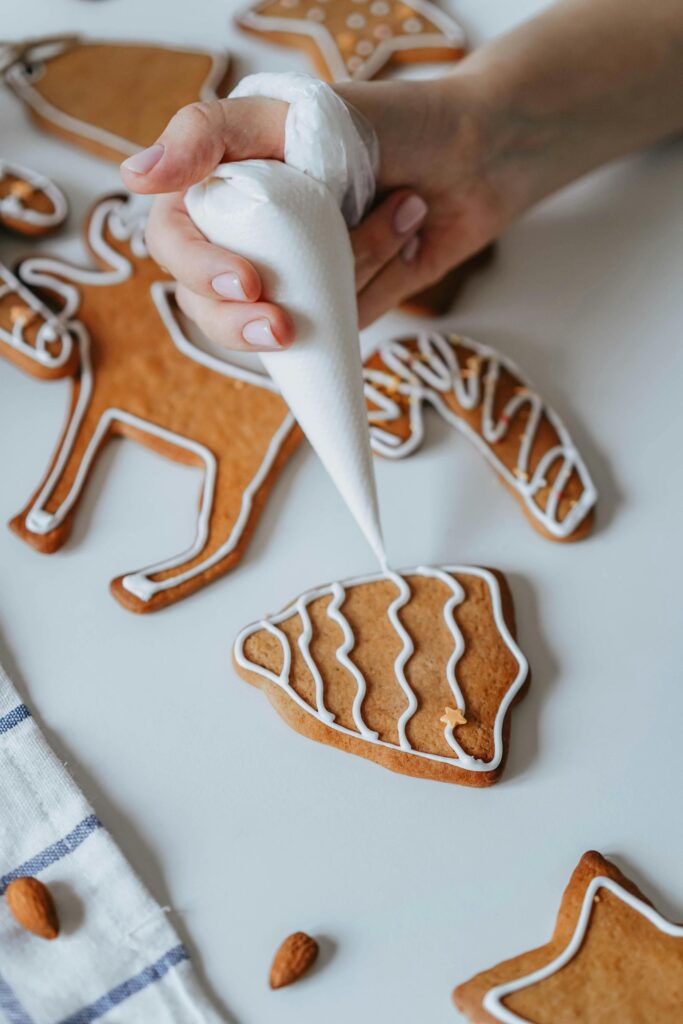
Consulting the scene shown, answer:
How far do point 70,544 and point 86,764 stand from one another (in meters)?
0.21

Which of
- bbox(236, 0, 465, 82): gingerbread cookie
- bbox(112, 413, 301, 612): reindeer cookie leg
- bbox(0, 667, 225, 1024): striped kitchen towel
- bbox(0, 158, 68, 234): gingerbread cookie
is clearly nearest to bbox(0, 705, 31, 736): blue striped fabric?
bbox(0, 667, 225, 1024): striped kitchen towel

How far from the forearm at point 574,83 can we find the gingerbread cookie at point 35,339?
18.3 inches

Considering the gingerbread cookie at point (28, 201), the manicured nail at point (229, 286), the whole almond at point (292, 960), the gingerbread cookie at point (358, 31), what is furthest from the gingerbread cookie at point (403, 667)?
the gingerbread cookie at point (358, 31)

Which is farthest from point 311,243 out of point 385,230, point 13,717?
point 13,717

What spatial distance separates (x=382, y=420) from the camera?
1.04 metres

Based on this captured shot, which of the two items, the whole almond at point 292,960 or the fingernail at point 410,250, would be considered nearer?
the whole almond at point 292,960

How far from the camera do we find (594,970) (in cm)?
77

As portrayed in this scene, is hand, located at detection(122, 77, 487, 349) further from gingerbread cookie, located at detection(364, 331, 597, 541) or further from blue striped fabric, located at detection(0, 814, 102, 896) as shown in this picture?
blue striped fabric, located at detection(0, 814, 102, 896)

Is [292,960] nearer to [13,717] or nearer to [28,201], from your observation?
[13,717]

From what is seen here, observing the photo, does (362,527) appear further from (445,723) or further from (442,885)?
(442,885)

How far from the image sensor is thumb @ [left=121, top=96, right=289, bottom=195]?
2.63 feet

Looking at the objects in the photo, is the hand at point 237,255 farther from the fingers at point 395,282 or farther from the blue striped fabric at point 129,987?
the blue striped fabric at point 129,987

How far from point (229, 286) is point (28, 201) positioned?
1.48 ft

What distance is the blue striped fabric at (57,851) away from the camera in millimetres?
819
